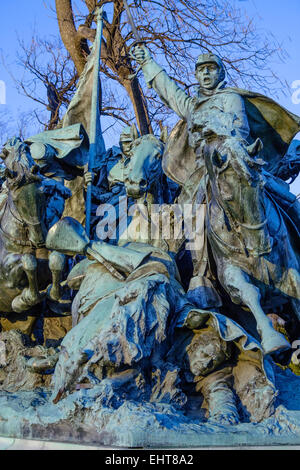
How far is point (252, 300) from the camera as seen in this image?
486cm

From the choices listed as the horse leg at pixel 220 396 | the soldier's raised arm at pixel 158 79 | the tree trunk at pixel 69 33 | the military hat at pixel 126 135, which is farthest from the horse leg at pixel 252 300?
the tree trunk at pixel 69 33

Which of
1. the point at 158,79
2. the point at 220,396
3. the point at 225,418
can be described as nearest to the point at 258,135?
the point at 158,79

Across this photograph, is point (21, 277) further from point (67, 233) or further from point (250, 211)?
point (250, 211)

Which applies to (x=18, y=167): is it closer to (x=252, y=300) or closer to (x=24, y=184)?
(x=24, y=184)

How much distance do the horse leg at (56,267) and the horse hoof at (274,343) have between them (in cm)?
183

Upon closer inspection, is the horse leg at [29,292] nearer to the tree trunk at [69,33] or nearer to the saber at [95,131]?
the saber at [95,131]

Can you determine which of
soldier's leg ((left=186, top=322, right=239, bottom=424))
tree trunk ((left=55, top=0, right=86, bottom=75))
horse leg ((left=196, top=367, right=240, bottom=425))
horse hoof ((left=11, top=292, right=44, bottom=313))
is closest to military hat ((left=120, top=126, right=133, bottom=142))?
horse hoof ((left=11, top=292, right=44, bottom=313))

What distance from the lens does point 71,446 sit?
3979 mm

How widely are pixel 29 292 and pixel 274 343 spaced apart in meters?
2.26

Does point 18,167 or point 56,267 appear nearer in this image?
point 18,167

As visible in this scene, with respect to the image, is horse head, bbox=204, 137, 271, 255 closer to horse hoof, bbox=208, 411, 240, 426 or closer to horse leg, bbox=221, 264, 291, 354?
horse leg, bbox=221, 264, 291, 354

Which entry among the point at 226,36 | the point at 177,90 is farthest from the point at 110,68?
the point at 177,90

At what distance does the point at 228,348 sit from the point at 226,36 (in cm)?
809

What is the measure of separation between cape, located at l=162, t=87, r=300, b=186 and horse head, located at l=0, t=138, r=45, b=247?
123cm
